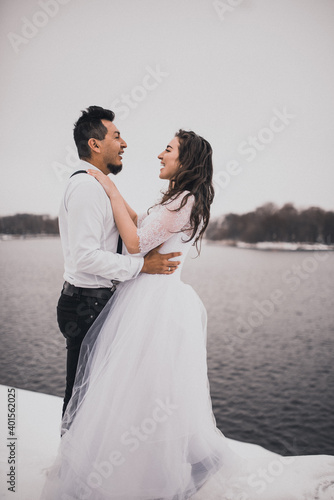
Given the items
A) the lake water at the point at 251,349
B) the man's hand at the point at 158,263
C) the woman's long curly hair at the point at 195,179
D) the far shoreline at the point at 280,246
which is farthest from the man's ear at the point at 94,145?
the far shoreline at the point at 280,246

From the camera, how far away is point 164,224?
1.83 meters

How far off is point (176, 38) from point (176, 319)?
153 ft

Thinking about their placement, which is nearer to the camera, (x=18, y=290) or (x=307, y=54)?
(x=18, y=290)

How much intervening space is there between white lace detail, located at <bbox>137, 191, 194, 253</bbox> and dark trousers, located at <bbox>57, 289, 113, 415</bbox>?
374 mm

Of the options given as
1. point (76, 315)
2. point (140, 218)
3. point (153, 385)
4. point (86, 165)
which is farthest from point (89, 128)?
point (153, 385)

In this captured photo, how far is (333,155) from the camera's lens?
51.7 m

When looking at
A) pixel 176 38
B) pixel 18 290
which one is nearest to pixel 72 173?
pixel 18 290

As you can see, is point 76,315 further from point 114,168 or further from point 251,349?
point 251,349

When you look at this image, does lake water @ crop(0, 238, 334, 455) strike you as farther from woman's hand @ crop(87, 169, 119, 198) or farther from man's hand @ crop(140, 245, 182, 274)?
woman's hand @ crop(87, 169, 119, 198)

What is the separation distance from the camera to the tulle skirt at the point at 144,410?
1767mm

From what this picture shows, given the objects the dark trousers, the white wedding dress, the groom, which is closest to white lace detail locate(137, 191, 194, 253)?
the white wedding dress

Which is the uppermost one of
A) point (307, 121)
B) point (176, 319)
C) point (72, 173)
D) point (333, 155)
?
point (307, 121)

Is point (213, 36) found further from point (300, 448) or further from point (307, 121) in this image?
point (300, 448)

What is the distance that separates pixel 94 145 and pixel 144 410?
136cm
